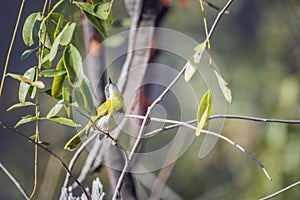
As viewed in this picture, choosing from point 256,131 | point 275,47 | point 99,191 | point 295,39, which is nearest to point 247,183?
point 256,131

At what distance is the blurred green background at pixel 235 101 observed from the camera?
7.23 feet

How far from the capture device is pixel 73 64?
82 cm

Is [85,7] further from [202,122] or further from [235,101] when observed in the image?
[235,101]

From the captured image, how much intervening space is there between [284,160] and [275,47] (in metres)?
0.87

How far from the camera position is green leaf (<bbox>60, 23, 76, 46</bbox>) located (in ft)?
2.72

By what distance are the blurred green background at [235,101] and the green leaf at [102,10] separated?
1311mm

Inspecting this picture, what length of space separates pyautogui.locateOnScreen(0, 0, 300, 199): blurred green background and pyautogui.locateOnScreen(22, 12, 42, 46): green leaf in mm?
1243

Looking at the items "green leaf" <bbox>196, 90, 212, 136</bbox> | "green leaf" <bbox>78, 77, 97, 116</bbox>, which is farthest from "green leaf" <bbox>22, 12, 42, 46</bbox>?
"green leaf" <bbox>196, 90, 212, 136</bbox>

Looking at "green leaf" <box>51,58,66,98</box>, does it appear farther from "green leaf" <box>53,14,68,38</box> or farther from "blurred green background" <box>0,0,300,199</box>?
"blurred green background" <box>0,0,300,199</box>

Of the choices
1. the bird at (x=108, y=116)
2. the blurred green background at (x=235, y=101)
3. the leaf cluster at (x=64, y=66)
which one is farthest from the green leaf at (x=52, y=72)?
the blurred green background at (x=235, y=101)

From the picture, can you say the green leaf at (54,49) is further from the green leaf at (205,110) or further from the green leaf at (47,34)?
the green leaf at (205,110)

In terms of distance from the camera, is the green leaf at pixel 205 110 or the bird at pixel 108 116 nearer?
the green leaf at pixel 205 110

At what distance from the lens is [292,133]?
6.82 ft

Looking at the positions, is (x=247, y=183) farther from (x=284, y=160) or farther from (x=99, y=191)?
(x=99, y=191)
